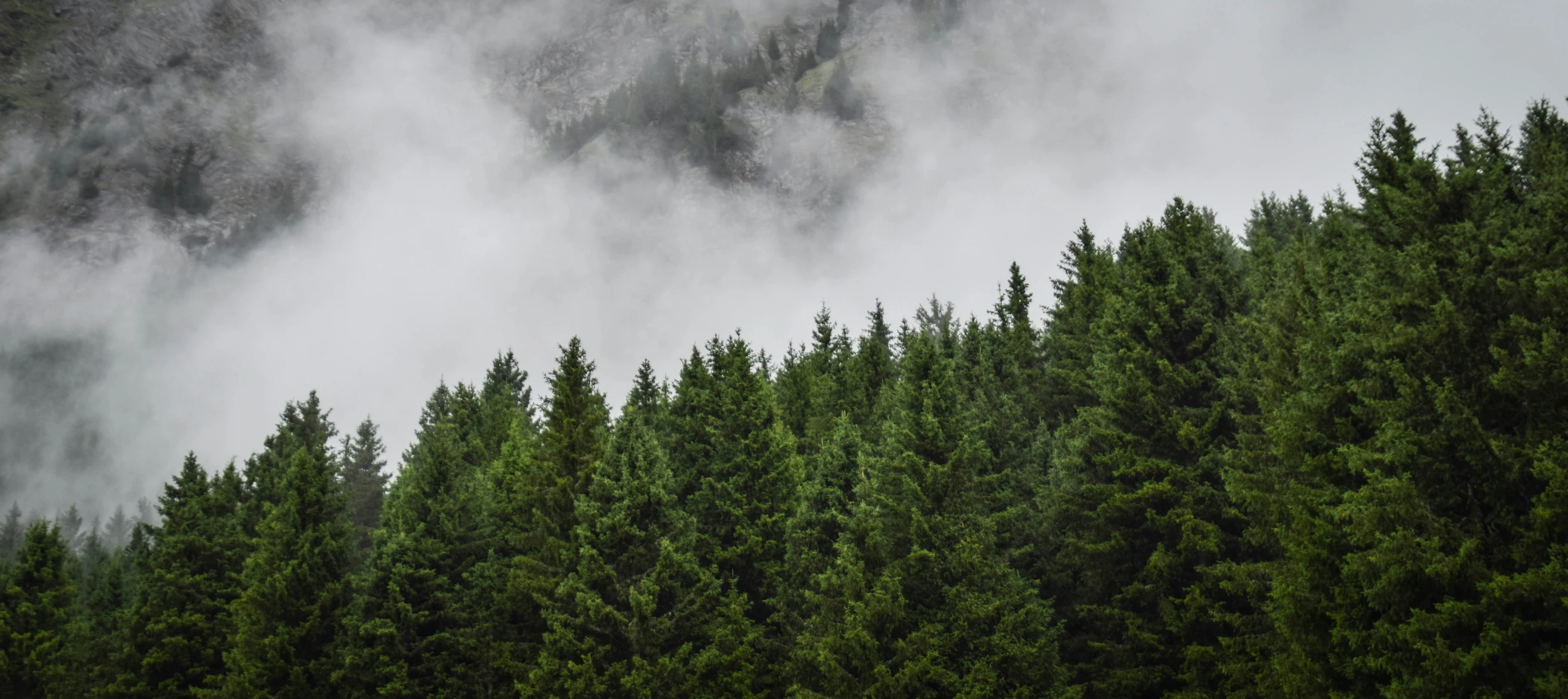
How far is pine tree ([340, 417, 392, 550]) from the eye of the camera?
53.1 m

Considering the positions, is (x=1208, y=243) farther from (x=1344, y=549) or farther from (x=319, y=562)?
(x=319, y=562)

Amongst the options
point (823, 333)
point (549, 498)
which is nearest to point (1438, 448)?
point (549, 498)

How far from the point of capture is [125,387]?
7352 inches

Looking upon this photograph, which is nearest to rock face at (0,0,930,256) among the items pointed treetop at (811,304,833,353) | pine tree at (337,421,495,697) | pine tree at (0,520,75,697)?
pointed treetop at (811,304,833,353)

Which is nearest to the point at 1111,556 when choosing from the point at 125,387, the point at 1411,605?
the point at 1411,605

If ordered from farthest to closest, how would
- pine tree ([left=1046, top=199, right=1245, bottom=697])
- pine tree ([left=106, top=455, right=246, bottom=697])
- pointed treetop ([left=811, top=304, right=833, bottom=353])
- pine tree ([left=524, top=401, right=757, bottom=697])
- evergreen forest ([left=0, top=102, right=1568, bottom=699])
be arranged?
pointed treetop ([left=811, top=304, right=833, bottom=353])
pine tree ([left=106, top=455, right=246, bottom=697])
pine tree ([left=524, top=401, right=757, bottom=697])
pine tree ([left=1046, top=199, right=1245, bottom=697])
evergreen forest ([left=0, top=102, right=1568, bottom=699])

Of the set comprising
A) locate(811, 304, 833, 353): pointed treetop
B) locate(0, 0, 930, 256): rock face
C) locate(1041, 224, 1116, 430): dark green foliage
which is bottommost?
locate(1041, 224, 1116, 430): dark green foliage

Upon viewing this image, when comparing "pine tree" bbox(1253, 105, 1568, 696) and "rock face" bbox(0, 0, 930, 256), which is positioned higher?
"rock face" bbox(0, 0, 930, 256)

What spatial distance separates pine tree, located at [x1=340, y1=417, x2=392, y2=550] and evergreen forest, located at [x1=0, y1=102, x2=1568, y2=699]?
46.4ft

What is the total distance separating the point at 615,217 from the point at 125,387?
12133 cm

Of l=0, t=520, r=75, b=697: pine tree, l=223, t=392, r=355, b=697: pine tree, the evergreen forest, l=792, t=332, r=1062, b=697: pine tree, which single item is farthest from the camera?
l=0, t=520, r=75, b=697: pine tree

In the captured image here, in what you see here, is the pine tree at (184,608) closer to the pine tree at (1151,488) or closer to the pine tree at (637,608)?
the pine tree at (637,608)

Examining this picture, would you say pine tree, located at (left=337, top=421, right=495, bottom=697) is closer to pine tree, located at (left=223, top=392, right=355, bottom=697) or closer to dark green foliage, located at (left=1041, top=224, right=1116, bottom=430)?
pine tree, located at (left=223, top=392, right=355, bottom=697)

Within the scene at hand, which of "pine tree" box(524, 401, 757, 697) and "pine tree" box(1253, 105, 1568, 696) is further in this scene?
"pine tree" box(524, 401, 757, 697)
